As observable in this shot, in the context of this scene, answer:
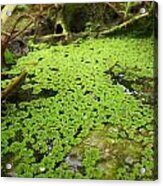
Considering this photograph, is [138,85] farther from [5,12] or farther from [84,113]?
[5,12]

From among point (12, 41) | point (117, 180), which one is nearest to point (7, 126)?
point (12, 41)

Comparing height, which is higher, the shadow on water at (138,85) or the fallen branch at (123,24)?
the fallen branch at (123,24)

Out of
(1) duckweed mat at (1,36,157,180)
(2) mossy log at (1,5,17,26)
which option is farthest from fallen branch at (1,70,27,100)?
(2) mossy log at (1,5,17,26)

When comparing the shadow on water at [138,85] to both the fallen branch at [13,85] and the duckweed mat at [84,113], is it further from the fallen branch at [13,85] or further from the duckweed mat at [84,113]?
the fallen branch at [13,85]

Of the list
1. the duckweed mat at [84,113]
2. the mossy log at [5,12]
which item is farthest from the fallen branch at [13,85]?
the mossy log at [5,12]

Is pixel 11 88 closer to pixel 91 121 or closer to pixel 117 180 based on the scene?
pixel 91 121

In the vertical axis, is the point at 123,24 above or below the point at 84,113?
above

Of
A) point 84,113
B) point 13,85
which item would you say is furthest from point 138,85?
point 13,85
